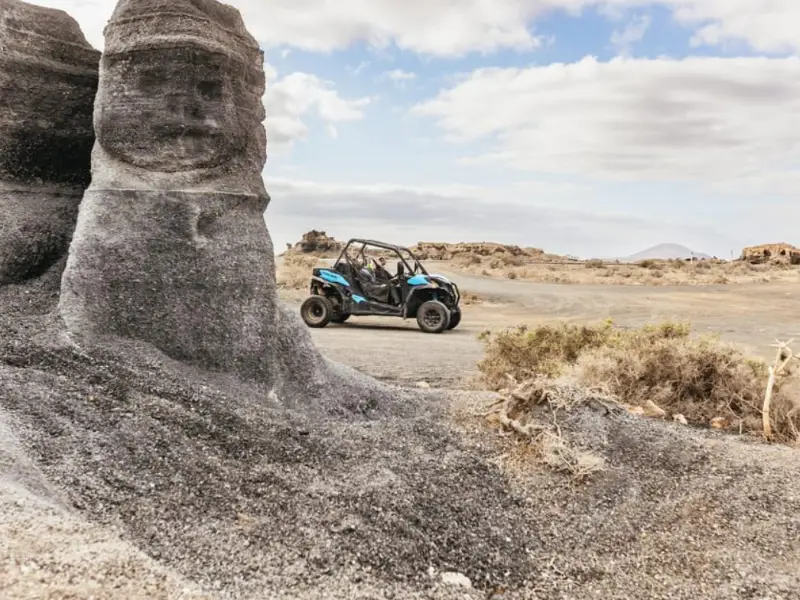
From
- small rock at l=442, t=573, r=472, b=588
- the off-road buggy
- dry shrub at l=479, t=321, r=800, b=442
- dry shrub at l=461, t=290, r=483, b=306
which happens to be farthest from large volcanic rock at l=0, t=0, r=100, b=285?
dry shrub at l=461, t=290, r=483, b=306

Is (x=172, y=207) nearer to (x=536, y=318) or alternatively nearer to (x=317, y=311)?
(x=317, y=311)

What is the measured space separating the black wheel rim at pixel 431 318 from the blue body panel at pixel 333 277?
5.72 feet

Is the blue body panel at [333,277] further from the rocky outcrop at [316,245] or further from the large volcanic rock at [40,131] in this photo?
the rocky outcrop at [316,245]

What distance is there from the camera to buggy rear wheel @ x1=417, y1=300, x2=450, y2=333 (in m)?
15.1

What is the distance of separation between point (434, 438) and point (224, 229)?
2.18 metres

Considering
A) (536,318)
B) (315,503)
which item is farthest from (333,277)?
(315,503)

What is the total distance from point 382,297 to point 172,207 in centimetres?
1031

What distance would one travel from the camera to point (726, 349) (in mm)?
8008

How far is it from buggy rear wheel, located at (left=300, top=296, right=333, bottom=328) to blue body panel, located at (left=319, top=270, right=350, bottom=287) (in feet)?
1.43

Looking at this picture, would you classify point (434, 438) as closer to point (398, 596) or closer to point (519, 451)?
point (519, 451)

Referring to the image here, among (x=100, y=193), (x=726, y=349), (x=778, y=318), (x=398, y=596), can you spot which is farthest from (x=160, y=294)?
(x=778, y=318)

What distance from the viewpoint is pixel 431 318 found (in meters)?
15.3

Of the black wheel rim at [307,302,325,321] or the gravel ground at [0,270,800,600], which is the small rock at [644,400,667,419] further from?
Result: the black wheel rim at [307,302,325,321]

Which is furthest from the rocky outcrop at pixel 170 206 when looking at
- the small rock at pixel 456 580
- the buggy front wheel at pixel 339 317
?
the buggy front wheel at pixel 339 317
